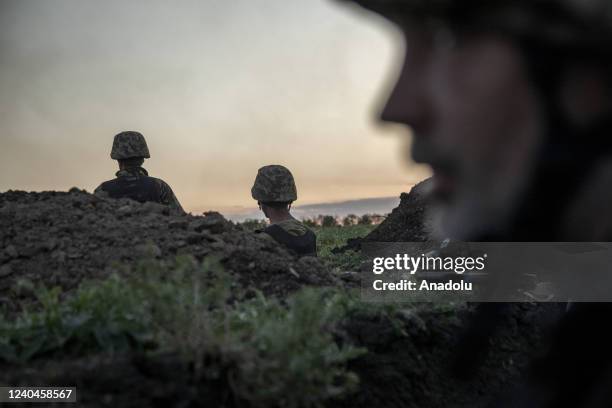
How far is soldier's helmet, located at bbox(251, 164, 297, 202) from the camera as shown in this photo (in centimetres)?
755

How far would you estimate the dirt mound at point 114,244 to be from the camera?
4.65 metres

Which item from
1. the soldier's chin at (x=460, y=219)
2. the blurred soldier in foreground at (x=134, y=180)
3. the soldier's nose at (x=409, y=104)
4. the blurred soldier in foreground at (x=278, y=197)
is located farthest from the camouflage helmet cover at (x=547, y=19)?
the blurred soldier in foreground at (x=134, y=180)

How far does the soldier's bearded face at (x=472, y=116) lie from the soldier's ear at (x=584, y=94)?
6 cm

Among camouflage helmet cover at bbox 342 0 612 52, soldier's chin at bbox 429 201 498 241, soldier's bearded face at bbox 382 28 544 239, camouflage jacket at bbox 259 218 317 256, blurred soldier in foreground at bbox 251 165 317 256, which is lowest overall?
soldier's chin at bbox 429 201 498 241

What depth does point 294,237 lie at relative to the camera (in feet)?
22.7

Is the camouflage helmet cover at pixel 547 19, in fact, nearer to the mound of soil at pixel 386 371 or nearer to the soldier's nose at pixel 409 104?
the soldier's nose at pixel 409 104

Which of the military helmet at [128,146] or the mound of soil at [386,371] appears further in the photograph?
the military helmet at [128,146]

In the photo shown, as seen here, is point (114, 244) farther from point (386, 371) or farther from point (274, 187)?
point (274, 187)

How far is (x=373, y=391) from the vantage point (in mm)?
3820

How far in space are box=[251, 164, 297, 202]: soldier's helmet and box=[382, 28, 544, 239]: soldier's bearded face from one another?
6197mm

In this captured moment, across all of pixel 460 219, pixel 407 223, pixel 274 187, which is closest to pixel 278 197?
pixel 274 187

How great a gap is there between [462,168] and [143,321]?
6.47 ft

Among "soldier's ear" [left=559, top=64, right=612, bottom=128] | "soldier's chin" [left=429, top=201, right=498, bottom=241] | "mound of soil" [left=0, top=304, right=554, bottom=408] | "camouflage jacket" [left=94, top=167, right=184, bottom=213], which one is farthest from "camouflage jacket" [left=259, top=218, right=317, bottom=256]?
"soldier's ear" [left=559, top=64, right=612, bottom=128]

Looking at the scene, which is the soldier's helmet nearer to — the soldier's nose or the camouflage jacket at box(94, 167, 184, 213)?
the camouflage jacket at box(94, 167, 184, 213)
